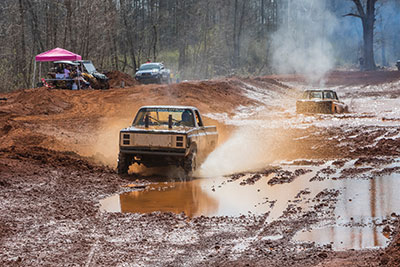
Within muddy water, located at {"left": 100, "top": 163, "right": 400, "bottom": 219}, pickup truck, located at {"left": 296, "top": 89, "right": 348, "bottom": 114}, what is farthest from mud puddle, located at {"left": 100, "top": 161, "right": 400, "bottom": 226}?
pickup truck, located at {"left": 296, "top": 89, "right": 348, "bottom": 114}

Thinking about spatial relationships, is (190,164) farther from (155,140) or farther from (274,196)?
(274,196)

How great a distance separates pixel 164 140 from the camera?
12.3 meters

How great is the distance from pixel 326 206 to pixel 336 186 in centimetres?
191

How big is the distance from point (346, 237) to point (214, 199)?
3576 mm

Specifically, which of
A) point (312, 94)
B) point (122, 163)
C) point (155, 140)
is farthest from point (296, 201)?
point (312, 94)

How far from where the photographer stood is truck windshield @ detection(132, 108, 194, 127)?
13398mm

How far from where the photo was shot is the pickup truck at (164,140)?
12.3 meters

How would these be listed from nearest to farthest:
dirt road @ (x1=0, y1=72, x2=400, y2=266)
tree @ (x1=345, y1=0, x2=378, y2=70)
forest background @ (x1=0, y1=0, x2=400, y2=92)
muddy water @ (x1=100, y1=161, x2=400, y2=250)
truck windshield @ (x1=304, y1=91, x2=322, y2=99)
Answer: dirt road @ (x1=0, y1=72, x2=400, y2=266) < muddy water @ (x1=100, y1=161, x2=400, y2=250) < truck windshield @ (x1=304, y1=91, x2=322, y2=99) < forest background @ (x1=0, y1=0, x2=400, y2=92) < tree @ (x1=345, y1=0, x2=378, y2=70)

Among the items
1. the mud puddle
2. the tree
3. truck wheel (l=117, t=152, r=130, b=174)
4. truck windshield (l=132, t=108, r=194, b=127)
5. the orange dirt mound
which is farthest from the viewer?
the tree

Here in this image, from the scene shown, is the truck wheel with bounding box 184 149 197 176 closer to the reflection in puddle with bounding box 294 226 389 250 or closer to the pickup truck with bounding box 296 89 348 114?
the reflection in puddle with bounding box 294 226 389 250

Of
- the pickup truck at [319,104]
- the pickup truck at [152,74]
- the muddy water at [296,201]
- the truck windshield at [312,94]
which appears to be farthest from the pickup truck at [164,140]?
the pickup truck at [152,74]

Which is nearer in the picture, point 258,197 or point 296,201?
point 296,201

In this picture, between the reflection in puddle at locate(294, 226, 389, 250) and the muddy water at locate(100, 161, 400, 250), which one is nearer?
the reflection in puddle at locate(294, 226, 389, 250)

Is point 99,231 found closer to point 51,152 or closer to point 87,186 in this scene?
point 87,186
